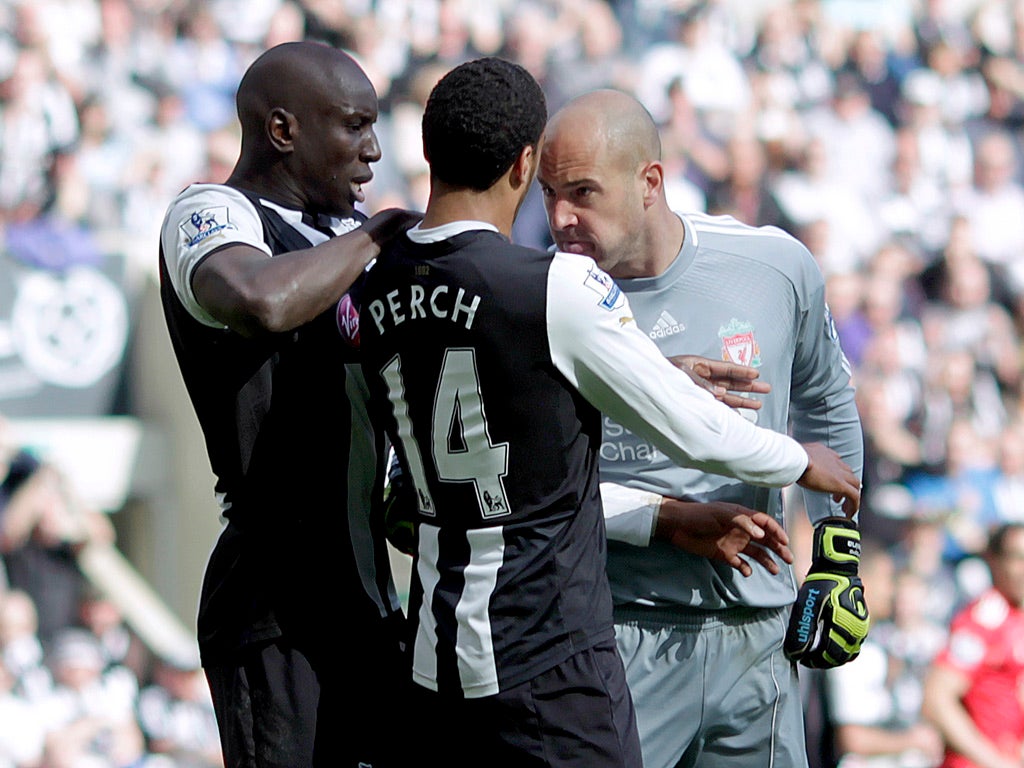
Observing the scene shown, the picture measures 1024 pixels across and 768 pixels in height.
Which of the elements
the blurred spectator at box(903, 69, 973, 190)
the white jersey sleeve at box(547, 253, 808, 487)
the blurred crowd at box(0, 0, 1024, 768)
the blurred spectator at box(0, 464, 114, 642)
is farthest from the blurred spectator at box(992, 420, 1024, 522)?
the white jersey sleeve at box(547, 253, 808, 487)

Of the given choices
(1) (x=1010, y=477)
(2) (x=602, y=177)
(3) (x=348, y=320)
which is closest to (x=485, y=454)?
(3) (x=348, y=320)

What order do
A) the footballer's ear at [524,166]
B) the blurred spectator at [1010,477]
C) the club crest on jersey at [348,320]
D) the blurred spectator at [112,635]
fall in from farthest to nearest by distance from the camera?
the blurred spectator at [1010,477] → the blurred spectator at [112,635] → the club crest on jersey at [348,320] → the footballer's ear at [524,166]

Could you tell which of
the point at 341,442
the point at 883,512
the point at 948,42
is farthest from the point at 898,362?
the point at 341,442

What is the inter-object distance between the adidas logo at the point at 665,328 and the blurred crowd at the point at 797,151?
460 centimetres

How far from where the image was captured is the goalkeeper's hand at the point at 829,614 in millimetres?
3910

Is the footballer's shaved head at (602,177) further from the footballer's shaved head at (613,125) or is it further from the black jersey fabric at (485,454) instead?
the black jersey fabric at (485,454)

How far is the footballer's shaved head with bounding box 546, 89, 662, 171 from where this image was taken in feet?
12.4

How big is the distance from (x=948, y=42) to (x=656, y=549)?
39.4ft

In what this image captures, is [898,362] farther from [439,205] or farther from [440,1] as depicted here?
[439,205]

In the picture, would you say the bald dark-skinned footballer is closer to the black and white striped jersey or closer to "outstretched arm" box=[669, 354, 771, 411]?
the black and white striped jersey

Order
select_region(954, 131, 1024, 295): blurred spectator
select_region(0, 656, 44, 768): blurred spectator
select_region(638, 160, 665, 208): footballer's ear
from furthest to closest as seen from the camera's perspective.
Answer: select_region(954, 131, 1024, 295): blurred spectator, select_region(0, 656, 44, 768): blurred spectator, select_region(638, 160, 665, 208): footballer's ear

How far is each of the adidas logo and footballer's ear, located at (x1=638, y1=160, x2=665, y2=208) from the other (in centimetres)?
30

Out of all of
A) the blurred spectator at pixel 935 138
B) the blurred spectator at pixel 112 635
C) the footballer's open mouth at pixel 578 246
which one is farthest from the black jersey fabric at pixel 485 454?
the blurred spectator at pixel 935 138

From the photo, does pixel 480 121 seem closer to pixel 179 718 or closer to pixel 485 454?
pixel 485 454
